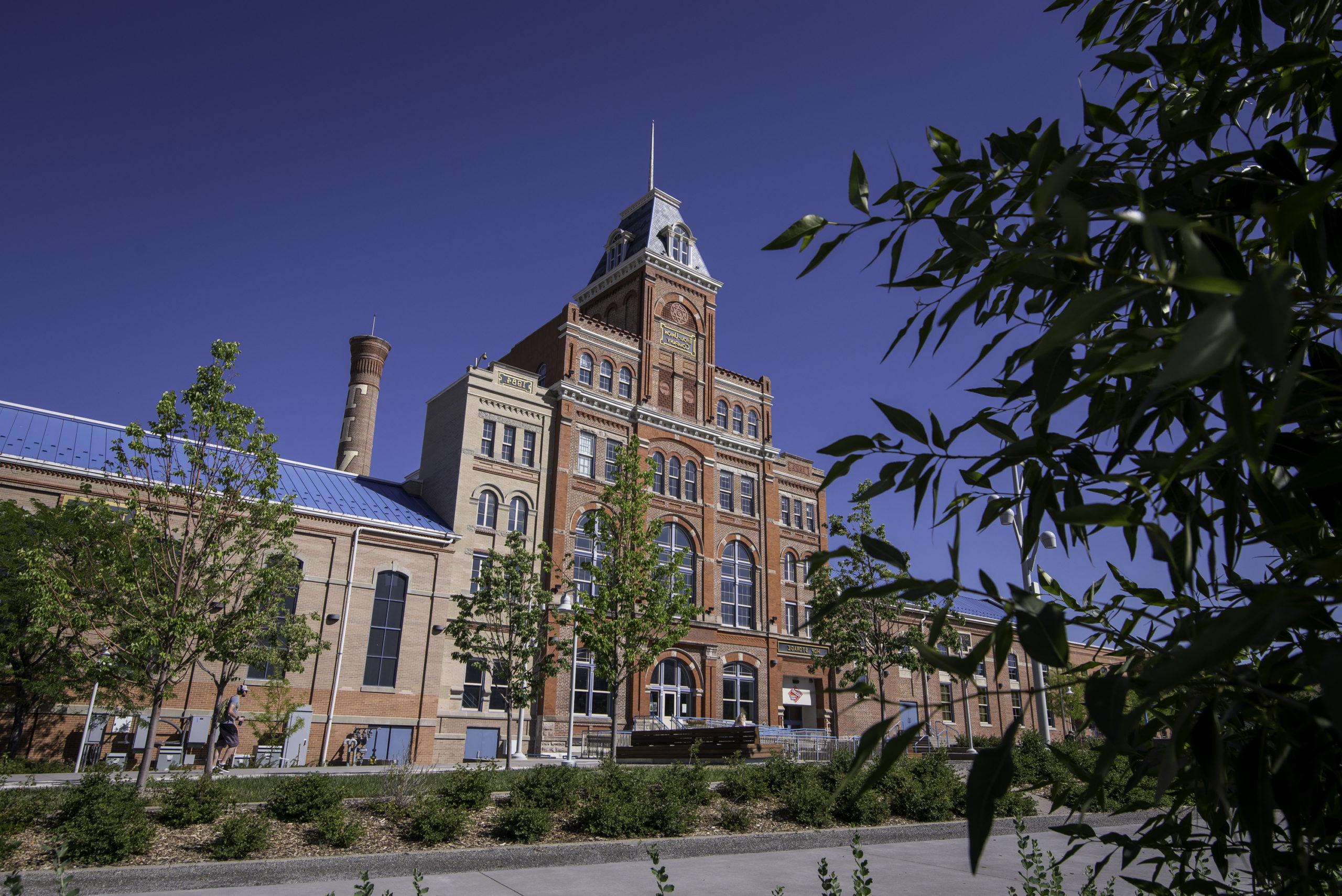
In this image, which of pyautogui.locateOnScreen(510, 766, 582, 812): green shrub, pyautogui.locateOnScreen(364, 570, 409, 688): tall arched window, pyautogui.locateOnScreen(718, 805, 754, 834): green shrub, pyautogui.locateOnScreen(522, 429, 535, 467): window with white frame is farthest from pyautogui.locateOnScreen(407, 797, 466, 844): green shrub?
pyautogui.locateOnScreen(522, 429, 535, 467): window with white frame

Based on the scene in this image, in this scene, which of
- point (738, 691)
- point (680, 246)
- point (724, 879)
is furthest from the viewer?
point (680, 246)

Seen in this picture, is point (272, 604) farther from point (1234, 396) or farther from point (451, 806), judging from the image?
point (1234, 396)

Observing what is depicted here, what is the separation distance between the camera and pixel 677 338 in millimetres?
43188

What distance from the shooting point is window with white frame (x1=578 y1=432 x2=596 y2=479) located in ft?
124

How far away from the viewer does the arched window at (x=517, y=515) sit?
35312mm

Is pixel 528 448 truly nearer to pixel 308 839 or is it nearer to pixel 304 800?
pixel 304 800

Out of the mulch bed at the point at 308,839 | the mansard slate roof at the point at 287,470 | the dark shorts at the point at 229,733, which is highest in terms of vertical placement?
the mansard slate roof at the point at 287,470

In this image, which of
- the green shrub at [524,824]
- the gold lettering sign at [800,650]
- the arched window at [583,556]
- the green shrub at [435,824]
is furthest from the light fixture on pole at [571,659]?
the green shrub at [435,824]

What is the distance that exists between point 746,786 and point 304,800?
260 inches

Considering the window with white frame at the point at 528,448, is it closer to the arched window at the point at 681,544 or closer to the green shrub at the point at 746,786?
the arched window at the point at 681,544

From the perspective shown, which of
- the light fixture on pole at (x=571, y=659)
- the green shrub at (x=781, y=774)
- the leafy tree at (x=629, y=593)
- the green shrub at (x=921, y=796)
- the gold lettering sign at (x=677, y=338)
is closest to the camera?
the green shrub at (x=781, y=774)

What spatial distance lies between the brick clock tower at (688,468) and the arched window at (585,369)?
73mm

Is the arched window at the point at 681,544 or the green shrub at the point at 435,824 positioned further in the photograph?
the arched window at the point at 681,544

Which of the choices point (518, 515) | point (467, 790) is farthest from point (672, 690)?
point (467, 790)
